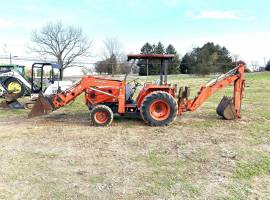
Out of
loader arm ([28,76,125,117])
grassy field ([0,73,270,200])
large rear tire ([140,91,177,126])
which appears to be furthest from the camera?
loader arm ([28,76,125,117])

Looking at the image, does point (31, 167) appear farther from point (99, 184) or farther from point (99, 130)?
point (99, 130)

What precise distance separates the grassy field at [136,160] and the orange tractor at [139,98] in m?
0.36

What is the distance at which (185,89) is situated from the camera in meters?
9.80

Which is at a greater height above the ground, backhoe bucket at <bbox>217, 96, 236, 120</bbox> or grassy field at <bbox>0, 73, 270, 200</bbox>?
backhoe bucket at <bbox>217, 96, 236, 120</bbox>

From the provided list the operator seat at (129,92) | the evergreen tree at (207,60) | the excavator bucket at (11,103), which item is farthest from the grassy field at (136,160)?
the evergreen tree at (207,60)

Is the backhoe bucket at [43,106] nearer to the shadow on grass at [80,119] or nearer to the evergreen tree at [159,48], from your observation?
the shadow on grass at [80,119]

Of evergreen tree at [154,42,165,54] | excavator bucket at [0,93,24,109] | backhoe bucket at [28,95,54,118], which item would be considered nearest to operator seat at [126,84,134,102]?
backhoe bucket at [28,95,54,118]

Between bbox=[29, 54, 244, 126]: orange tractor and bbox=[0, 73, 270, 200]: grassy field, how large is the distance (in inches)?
14.3

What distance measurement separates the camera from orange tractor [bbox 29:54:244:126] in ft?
30.6

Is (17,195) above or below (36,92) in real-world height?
below

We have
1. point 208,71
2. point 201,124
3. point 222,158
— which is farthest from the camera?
point 208,71

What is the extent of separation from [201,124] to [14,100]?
8.22m

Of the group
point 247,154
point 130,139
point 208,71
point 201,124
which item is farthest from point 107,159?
point 208,71

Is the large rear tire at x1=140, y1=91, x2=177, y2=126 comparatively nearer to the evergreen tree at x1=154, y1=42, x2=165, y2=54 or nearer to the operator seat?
the operator seat
